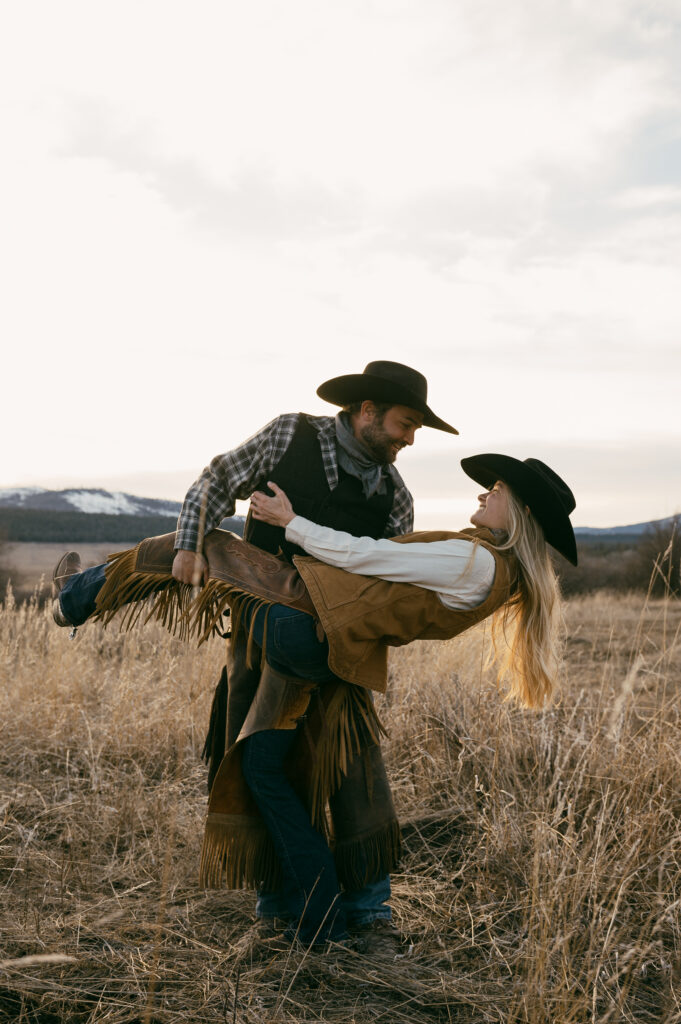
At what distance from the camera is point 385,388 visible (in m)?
2.96

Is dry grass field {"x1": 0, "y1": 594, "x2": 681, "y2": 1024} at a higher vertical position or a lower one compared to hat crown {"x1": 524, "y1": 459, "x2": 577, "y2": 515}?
lower

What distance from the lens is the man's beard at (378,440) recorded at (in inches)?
118

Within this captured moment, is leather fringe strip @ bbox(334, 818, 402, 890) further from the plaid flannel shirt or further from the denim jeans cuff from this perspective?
the plaid flannel shirt

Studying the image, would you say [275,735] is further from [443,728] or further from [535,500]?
[443,728]

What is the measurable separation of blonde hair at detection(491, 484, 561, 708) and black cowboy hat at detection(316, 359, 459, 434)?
468 mm

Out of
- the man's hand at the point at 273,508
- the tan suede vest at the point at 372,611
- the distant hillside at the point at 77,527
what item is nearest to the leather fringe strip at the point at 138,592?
the man's hand at the point at 273,508

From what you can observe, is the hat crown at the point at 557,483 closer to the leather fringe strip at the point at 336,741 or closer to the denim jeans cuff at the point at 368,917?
the leather fringe strip at the point at 336,741

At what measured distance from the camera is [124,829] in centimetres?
396

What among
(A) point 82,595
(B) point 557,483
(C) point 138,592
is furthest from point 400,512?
(A) point 82,595

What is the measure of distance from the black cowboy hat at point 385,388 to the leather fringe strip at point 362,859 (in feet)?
5.48

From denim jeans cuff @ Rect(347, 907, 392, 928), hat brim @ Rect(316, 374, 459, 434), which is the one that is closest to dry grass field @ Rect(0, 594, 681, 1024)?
denim jeans cuff @ Rect(347, 907, 392, 928)

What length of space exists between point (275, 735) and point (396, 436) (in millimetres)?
1215

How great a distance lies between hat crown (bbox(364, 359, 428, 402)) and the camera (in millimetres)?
3039

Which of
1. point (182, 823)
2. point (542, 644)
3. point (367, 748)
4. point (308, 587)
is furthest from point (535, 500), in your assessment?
point (182, 823)
